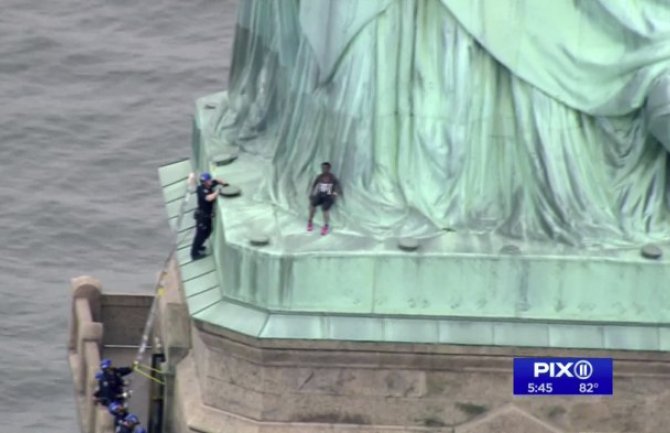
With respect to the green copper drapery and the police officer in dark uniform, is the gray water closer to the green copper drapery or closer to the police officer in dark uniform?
the police officer in dark uniform

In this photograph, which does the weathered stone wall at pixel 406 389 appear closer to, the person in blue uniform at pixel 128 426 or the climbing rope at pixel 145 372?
the person in blue uniform at pixel 128 426

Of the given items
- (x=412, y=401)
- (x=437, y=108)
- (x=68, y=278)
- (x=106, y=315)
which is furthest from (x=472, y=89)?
(x=68, y=278)

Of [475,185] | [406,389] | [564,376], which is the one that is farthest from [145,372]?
[564,376]

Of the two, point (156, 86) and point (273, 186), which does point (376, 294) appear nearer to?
point (273, 186)

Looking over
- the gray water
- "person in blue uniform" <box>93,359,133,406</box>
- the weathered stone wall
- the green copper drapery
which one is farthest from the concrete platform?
the gray water

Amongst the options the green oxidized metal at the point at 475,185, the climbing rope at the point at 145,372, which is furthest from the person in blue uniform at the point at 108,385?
the green oxidized metal at the point at 475,185

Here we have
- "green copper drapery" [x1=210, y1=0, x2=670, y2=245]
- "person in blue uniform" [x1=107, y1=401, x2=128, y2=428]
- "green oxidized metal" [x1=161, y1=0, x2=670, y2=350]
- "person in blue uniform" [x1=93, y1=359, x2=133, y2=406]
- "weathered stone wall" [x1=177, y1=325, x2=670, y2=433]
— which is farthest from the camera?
"person in blue uniform" [x1=93, y1=359, x2=133, y2=406]
